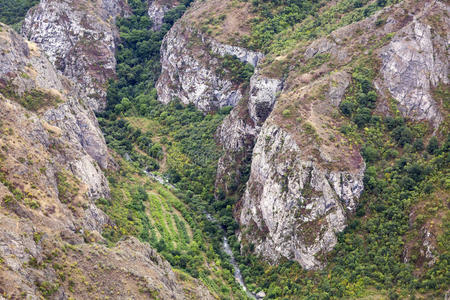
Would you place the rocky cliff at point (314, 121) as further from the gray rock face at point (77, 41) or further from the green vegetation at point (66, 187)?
the gray rock face at point (77, 41)

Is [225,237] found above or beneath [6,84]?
beneath

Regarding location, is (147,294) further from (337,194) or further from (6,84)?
(6,84)

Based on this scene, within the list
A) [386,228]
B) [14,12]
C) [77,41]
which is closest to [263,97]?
[386,228]

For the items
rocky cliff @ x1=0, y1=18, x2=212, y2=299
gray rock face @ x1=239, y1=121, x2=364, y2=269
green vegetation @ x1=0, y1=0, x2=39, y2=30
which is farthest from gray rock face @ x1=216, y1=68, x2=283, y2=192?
green vegetation @ x1=0, y1=0, x2=39, y2=30

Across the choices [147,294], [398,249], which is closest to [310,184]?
[398,249]

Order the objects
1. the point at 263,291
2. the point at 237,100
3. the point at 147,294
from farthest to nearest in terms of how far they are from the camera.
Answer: the point at 237,100 < the point at 263,291 < the point at 147,294

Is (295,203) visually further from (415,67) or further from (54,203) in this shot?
(54,203)
